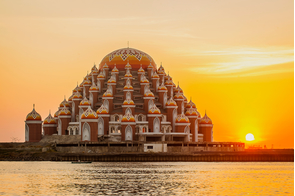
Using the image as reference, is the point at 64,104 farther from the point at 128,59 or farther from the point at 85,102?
the point at 128,59

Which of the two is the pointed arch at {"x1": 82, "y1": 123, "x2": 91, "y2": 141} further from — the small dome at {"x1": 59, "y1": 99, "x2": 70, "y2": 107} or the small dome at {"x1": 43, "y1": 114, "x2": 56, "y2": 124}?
the small dome at {"x1": 59, "y1": 99, "x2": 70, "y2": 107}

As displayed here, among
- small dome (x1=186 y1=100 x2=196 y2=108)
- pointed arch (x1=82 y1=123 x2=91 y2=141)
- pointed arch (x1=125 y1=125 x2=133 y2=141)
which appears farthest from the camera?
small dome (x1=186 y1=100 x2=196 y2=108)

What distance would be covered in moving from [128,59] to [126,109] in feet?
67.2

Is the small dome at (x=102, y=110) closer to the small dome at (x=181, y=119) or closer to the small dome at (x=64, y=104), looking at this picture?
the small dome at (x=64, y=104)

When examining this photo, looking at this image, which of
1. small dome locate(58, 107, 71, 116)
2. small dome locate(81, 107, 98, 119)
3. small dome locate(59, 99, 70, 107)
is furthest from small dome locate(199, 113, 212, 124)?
small dome locate(59, 99, 70, 107)

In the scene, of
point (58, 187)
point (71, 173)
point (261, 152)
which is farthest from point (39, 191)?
point (261, 152)

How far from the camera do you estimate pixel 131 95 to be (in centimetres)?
12838

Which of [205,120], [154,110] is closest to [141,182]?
[154,110]

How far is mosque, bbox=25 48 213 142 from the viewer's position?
120500mm

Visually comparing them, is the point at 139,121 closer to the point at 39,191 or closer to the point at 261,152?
the point at 261,152

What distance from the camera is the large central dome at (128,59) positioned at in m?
140

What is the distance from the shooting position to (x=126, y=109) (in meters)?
123

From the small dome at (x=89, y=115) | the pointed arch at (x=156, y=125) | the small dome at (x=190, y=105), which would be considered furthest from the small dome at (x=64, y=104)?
the small dome at (x=190, y=105)

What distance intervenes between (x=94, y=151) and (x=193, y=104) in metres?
34.4
